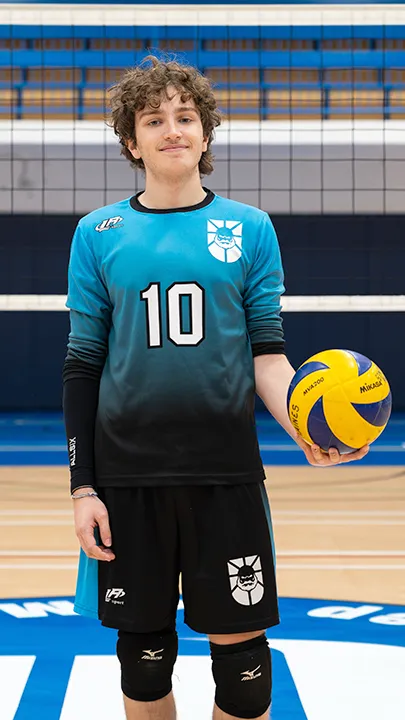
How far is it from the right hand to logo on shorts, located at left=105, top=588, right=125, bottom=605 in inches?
2.8

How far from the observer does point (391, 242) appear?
13.9 meters

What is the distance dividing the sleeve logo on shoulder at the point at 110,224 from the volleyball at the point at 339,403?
0.54 meters

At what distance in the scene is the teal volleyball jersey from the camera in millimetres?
2277

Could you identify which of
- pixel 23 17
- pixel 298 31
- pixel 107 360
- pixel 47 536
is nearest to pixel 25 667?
pixel 107 360

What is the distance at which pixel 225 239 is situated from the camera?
2.32 meters

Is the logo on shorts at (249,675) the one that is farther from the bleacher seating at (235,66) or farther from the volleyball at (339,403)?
the bleacher seating at (235,66)

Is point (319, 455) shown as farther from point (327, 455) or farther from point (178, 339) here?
point (178, 339)

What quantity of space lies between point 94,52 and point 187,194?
39.1ft

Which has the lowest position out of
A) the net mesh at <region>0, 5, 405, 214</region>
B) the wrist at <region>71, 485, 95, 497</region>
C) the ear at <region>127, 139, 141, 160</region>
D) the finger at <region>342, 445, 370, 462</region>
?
the wrist at <region>71, 485, 95, 497</region>

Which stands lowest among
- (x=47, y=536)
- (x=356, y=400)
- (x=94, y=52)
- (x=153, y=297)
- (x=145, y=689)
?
(x=47, y=536)

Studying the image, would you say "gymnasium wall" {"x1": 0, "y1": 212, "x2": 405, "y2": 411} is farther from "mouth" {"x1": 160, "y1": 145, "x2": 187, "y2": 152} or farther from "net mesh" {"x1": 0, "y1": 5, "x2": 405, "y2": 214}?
"mouth" {"x1": 160, "y1": 145, "x2": 187, "y2": 152}

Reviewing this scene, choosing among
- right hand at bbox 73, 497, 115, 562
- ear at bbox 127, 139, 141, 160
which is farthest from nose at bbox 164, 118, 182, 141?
right hand at bbox 73, 497, 115, 562

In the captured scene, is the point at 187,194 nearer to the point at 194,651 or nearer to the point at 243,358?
the point at 243,358

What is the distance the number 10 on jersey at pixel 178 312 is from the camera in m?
2.27
